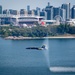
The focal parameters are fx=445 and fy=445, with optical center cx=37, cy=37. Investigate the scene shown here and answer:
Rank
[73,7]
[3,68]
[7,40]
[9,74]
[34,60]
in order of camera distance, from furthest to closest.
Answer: [73,7] → [7,40] → [34,60] → [3,68] → [9,74]

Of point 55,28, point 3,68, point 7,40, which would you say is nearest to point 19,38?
point 7,40

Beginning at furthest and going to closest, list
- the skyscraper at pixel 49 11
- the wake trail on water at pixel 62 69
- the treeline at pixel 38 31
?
the skyscraper at pixel 49 11 < the treeline at pixel 38 31 < the wake trail on water at pixel 62 69

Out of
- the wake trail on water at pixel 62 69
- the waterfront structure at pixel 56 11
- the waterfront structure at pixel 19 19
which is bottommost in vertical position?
the wake trail on water at pixel 62 69

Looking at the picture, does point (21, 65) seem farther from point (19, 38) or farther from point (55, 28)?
point (55, 28)

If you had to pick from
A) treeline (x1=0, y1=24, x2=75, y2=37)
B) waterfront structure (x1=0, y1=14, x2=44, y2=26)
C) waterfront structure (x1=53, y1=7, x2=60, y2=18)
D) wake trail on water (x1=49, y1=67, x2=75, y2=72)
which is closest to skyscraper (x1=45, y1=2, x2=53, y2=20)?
waterfront structure (x1=53, y1=7, x2=60, y2=18)

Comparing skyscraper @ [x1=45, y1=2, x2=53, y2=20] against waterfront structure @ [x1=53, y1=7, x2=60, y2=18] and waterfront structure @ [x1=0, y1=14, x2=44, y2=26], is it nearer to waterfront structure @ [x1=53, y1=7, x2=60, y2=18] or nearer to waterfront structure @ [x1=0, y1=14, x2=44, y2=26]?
waterfront structure @ [x1=53, y1=7, x2=60, y2=18]

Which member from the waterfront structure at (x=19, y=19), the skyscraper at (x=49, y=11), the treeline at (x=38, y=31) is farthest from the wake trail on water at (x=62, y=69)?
the skyscraper at (x=49, y=11)

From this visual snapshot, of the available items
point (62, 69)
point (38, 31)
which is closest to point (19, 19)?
point (38, 31)

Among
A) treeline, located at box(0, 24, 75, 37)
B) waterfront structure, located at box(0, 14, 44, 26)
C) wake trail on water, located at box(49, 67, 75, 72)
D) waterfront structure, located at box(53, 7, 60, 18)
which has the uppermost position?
waterfront structure, located at box(53, 7, 60, 18)

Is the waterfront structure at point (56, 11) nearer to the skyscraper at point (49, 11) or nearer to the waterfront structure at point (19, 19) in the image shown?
the skyscraper at point (49, 11)

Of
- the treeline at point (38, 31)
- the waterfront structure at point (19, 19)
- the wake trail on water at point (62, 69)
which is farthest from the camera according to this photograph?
the waterfront structure at point (19, 19)

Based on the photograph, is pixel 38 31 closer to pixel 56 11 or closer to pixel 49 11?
pixel 56 11
